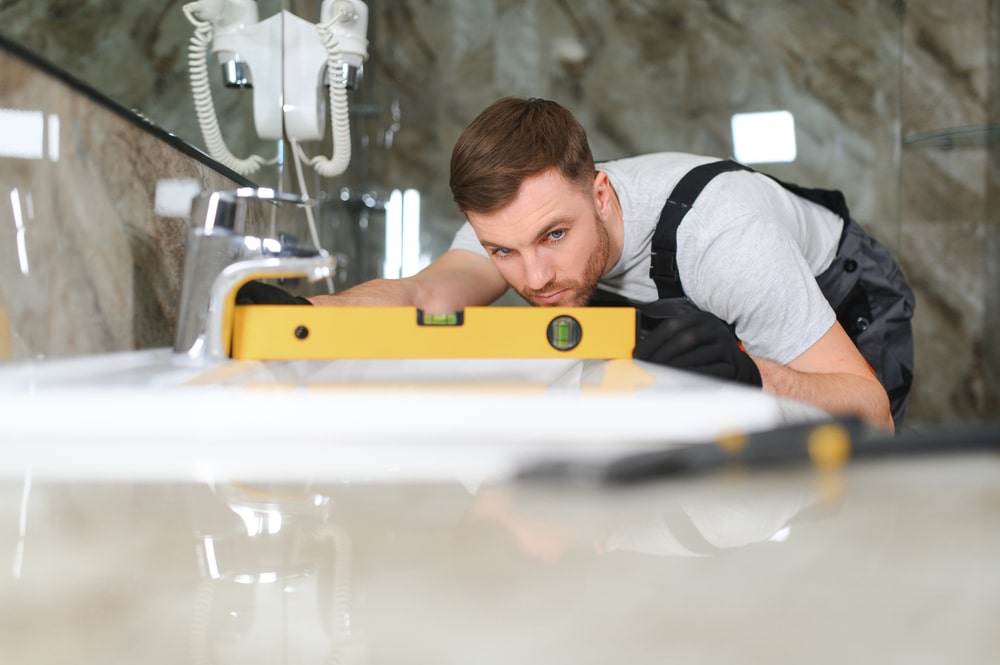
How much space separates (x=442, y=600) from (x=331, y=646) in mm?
30

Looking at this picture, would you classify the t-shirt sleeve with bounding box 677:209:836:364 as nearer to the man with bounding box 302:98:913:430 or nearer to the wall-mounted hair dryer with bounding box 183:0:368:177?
the man with bounding box 302:98:913:430

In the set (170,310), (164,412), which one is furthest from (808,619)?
(170,310)

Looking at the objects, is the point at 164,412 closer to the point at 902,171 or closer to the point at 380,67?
the point at 380,67

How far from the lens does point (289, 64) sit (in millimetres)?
1460

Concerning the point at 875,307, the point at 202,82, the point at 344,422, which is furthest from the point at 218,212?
the point at 875,307

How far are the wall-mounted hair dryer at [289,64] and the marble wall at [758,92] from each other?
1066mm

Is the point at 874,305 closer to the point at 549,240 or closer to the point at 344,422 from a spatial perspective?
the point at 549,240

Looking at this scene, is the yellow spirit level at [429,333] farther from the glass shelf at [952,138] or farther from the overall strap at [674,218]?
the glass shelf at [952,138]

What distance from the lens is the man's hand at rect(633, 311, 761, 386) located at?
0.78 meters

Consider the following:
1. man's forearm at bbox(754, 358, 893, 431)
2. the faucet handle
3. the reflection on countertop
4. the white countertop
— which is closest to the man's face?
man's forearm at bbox(754, 358, 893, 431)

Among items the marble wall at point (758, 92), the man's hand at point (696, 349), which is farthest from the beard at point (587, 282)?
the marble wall at point (758, 92)

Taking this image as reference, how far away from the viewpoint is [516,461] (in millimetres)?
330

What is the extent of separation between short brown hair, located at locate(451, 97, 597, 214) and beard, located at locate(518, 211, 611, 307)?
87mm

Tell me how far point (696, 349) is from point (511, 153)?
508 millimetres
